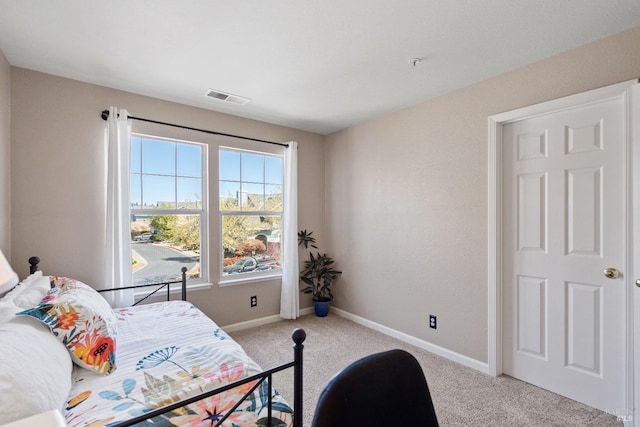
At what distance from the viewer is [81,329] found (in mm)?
1534

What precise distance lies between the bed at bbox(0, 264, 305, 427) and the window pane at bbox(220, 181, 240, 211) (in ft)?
5.52

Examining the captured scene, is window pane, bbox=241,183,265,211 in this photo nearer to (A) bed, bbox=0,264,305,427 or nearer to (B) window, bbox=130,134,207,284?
(B) window, bbox=130,134,207,284

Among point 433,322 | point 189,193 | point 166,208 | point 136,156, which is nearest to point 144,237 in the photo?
point 166,208

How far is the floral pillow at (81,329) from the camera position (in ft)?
4.81

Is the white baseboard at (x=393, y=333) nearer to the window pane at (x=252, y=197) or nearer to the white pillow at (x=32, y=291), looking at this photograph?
the window pane at (x=252, y=197)

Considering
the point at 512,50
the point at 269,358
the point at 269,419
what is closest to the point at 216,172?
the point at 269,358

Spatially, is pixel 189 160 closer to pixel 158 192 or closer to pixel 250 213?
pixel 158 192

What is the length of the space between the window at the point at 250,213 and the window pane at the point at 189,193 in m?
0.25

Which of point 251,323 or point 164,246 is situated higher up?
point 164,246

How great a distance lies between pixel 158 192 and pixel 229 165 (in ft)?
2.73

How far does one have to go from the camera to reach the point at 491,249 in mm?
2514

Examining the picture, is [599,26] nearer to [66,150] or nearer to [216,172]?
[216,172]

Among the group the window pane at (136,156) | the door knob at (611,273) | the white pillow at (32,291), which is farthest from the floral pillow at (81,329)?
the door knob at (611,273)

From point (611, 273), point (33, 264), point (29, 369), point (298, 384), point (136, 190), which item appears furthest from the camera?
point (136, 190)
